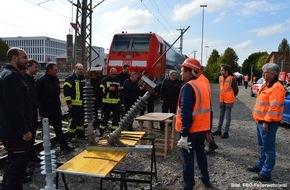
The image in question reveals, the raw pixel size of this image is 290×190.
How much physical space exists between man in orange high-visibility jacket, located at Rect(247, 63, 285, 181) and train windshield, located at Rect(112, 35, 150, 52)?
968cm

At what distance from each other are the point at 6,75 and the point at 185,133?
95.1 inches

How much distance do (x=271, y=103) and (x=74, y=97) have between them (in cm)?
440

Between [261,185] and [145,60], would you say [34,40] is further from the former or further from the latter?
[261,185]

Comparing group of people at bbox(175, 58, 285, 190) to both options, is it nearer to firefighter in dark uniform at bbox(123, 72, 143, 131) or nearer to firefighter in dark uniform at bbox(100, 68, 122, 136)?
firefighter in dark uniform at bbox(100, 68, 122, 136)

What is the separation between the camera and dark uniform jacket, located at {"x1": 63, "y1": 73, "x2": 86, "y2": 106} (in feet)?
22.7

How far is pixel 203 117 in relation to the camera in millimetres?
4145

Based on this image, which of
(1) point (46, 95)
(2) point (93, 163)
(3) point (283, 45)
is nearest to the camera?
(2) point (93, 163)

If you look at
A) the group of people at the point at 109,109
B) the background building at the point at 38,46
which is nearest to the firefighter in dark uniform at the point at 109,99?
the group of people at the point at 109,109

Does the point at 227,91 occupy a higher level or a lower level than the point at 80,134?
higher

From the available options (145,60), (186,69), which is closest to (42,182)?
(186,69)

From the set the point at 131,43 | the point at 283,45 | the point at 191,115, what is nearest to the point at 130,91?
the point at 191,115

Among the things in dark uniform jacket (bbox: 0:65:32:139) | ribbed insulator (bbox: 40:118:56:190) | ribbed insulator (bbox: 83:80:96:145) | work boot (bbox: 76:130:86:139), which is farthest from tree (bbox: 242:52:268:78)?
ribbed insulator (bbox: 40:118:56:190)

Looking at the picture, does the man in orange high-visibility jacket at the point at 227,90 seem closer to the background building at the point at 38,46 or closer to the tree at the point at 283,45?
the background building at the point at 38,46

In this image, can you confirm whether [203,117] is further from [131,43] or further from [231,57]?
[231,57]
